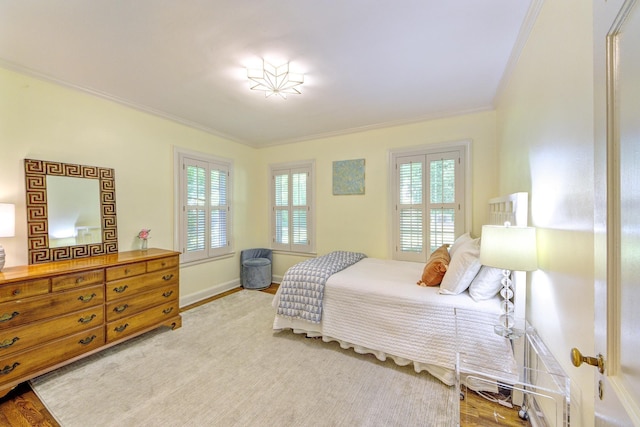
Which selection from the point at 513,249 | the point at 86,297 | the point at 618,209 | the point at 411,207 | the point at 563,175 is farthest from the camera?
the point at 411,207

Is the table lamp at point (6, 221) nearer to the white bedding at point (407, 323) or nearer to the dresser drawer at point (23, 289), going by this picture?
the dresser drawer at point (23, 289)

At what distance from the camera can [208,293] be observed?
3.94m

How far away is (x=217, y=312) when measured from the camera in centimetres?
335

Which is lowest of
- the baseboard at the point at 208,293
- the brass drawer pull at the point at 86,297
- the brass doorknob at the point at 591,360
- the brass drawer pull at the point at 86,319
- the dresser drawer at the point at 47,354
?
the baseboard at the point at 208,293

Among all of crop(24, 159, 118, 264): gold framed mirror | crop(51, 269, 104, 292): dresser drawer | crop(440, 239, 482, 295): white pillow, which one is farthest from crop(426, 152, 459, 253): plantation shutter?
crop(24, 159, 118, 264): gold framed mirror

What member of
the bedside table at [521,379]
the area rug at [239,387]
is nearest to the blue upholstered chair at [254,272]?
the area rug at [239,387]

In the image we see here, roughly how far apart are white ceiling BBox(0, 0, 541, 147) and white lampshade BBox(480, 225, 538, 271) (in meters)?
1.38

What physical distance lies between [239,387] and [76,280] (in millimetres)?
1612

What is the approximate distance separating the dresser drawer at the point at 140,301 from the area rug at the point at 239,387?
35 cm

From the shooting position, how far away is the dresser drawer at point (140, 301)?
7.80 ft

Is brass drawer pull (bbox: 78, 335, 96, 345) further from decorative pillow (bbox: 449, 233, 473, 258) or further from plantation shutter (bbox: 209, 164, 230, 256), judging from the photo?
decorative pillow (bbox: 449, 233, 473, 258)

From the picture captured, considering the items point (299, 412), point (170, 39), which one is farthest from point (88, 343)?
point (170, 39)

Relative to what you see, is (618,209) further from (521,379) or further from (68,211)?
(68,211)

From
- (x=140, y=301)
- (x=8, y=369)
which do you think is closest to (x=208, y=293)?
(x=140, y=301)
